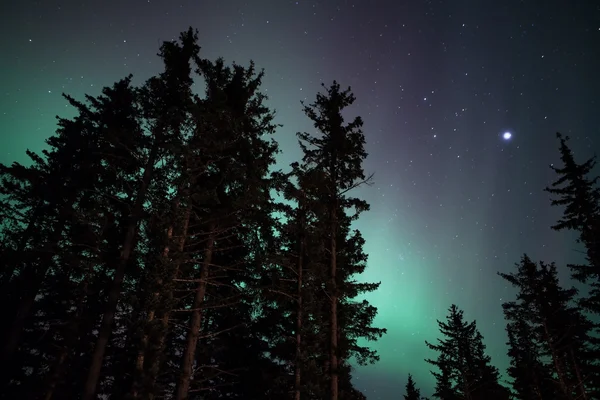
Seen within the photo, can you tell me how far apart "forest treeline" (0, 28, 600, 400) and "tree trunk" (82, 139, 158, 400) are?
0.04m

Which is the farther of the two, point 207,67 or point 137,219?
point 207,67

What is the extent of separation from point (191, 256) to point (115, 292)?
3.07 metres

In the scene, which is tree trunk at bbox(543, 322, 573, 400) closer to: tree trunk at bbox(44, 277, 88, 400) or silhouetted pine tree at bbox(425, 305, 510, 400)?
silhouetted pine tree at bbox(425, 305, 510, 400)

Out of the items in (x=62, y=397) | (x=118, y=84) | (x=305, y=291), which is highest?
(x=118, y=84)

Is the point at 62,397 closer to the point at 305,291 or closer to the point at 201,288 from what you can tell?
the point at 201,288

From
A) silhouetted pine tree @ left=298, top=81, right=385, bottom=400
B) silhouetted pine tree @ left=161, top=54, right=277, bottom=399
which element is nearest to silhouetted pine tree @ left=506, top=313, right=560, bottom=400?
silhouetted pine tree @ left=298, top=81, right=385, bottom=400

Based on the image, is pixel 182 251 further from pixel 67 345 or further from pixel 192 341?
pixel 67 345

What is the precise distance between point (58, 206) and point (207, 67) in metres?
9.83

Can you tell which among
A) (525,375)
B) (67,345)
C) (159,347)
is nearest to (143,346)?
(159,347)

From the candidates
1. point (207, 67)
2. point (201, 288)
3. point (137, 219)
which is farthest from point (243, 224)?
point (207, 67)

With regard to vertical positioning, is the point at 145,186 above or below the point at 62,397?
above

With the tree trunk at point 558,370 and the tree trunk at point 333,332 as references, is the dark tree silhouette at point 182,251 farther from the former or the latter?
the tree trunk at point 558,370

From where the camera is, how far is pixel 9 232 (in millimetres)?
13797

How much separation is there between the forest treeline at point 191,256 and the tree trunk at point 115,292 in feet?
0.14
